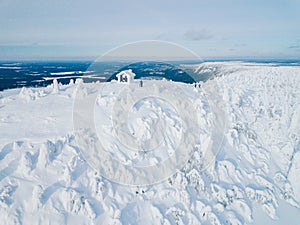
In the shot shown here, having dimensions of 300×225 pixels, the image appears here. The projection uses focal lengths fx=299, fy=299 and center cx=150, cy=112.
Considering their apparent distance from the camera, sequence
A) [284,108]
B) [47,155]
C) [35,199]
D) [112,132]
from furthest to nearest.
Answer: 1. [284,108]
2. [112,132]
3. [47,155]
4. [35,199]

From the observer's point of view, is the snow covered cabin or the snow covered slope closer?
the snow covered slope

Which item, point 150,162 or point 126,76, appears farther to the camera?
point 126,76

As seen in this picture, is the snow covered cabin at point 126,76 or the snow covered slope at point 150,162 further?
the snow covered cabin at point 126,76

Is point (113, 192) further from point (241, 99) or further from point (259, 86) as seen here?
point (259, 86)

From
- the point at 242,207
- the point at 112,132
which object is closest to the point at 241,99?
the point at 242,207

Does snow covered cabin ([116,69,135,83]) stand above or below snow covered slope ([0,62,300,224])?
above
